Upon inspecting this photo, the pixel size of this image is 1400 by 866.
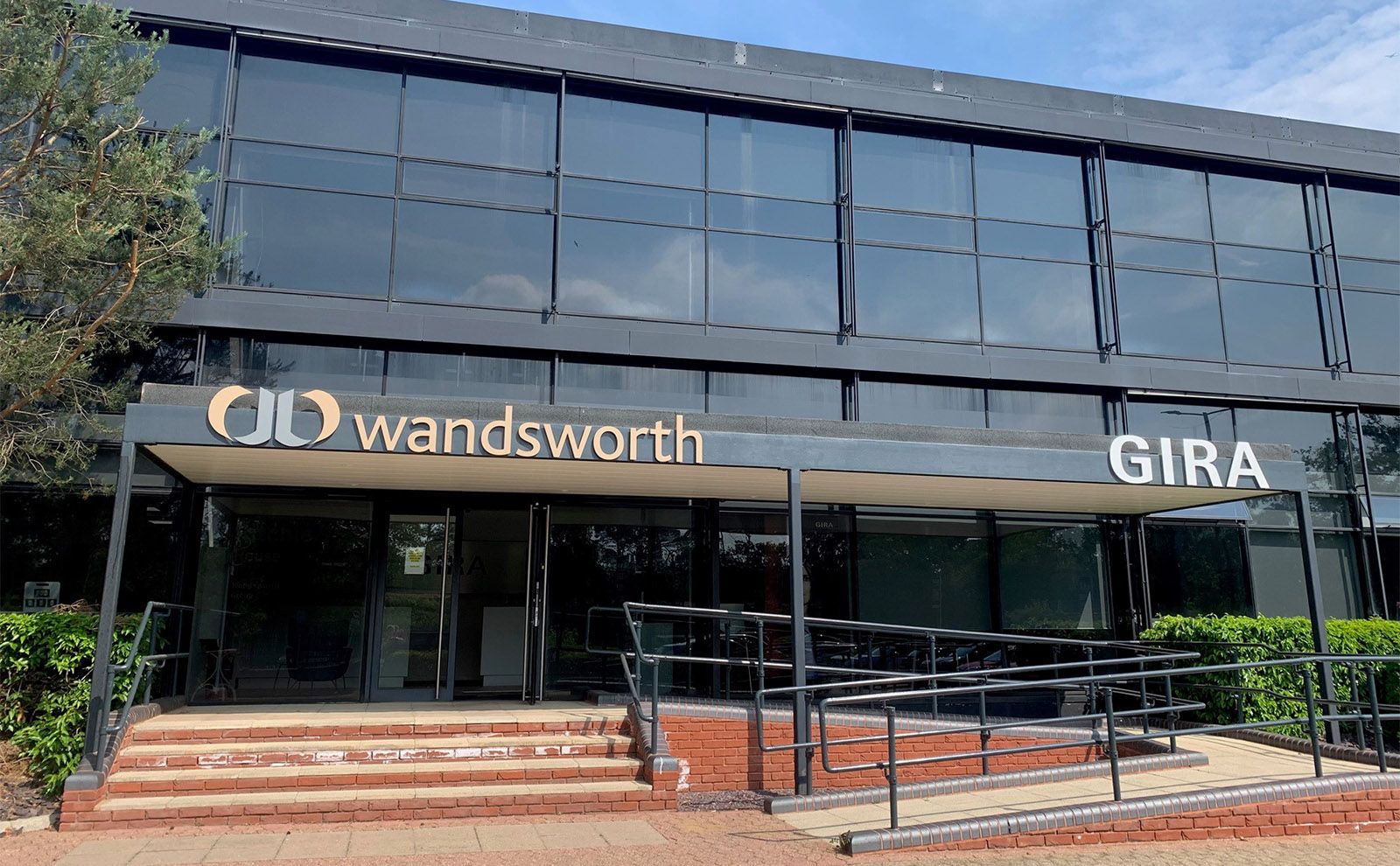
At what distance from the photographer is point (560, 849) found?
275 inches

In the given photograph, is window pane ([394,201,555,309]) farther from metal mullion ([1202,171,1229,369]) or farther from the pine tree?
metal mullion ([1202,171,1229,369])

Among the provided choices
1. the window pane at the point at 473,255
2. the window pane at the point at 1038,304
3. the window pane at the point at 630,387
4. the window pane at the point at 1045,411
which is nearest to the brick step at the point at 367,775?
the window pane at the point at 630,387

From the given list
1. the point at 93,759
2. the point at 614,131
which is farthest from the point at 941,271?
the point at 93,759

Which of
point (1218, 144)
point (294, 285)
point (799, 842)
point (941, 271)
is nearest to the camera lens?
point (799, 842)

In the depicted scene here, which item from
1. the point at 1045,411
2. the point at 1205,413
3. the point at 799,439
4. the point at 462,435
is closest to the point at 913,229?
the point at 1045,411

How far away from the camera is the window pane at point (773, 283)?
13055mm

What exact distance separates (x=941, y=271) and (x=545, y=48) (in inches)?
233

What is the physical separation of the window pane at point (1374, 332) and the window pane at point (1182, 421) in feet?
8.02

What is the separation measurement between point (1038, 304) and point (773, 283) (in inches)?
149

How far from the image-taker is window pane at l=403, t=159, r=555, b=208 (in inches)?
492

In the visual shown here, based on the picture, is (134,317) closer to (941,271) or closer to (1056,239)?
(941,271)

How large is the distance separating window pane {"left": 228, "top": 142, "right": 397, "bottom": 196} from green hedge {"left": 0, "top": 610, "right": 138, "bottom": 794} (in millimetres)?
5611

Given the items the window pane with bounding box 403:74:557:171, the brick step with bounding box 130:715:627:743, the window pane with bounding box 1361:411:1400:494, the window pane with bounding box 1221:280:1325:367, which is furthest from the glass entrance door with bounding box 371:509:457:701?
the window pane with bounding box 1361:411:1400:494

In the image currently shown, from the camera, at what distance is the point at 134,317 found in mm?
10086
